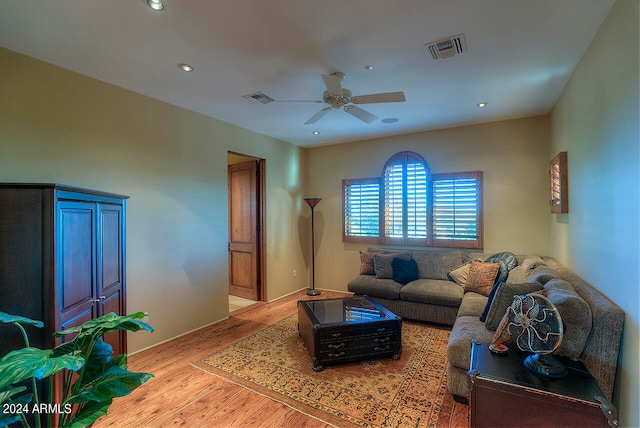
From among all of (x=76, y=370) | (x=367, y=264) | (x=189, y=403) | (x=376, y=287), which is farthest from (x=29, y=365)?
(x=367, y=264)

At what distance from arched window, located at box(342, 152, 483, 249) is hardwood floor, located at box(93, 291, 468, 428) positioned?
2850mm

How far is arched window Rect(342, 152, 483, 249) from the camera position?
14.8 feet

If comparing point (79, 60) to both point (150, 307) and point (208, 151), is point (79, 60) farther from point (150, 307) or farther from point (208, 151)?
point (150, 307)

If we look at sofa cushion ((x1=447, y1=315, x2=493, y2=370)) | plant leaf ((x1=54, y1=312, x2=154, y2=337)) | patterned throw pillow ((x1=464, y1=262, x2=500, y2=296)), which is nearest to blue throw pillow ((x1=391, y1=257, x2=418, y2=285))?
patterned throw pillow ((x1=464, y1=262, x2=500, y2=296))

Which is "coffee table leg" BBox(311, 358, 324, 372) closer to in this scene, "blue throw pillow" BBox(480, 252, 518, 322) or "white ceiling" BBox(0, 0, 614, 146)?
"blue throw pillow" BBox(480, 252, 518, 322)

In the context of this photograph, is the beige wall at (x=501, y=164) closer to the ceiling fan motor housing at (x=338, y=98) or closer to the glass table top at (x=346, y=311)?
the glass table top at (x=346, y=311)

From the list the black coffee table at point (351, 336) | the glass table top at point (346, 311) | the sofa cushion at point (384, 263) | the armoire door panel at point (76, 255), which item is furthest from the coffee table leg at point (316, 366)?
the sofa cushion at point (384, 263)

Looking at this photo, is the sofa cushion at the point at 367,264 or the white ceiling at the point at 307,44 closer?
the white ceiling at the point at 307,44

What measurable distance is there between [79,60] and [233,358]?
3110 millimetres

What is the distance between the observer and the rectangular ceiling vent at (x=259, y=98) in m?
3.30

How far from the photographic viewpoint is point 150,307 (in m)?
3.36

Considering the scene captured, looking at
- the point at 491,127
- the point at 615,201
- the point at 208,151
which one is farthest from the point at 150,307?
the point at 491,127

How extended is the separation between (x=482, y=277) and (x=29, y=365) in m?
4.04

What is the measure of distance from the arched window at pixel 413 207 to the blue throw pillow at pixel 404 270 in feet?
2.00
